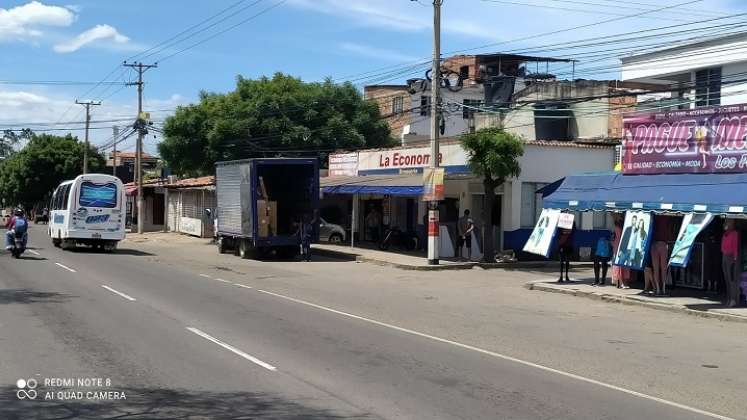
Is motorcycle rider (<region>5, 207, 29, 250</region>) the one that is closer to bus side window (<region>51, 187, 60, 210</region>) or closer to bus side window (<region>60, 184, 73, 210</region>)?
bus side window (<region>60, 184, 73, 210</region>)

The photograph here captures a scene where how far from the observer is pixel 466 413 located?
676 cm

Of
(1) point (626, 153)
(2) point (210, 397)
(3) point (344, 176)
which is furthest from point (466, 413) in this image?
(3) point (344, 176)

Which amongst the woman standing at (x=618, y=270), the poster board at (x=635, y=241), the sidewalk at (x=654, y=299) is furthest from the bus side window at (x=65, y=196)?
the poster board at (x=635, y=241)

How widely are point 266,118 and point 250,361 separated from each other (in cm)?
3212

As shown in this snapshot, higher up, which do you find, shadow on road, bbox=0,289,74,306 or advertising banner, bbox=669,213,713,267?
advertising banner, bbox=669,213,713,267

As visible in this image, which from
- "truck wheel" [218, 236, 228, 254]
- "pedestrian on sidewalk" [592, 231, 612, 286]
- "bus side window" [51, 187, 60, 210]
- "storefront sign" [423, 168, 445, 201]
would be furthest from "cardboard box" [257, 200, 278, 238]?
"pedestrian on sidewalk" [592, 231, 612, 286]

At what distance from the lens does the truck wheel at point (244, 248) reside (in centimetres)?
2907

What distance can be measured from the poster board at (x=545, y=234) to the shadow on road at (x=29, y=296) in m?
11.7

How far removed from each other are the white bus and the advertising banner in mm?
21319

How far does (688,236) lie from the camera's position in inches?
629

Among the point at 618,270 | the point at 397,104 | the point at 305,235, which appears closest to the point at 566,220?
the point at 618,270

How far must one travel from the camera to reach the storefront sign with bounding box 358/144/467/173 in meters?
29.0

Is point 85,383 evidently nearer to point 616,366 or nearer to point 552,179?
point 616,366

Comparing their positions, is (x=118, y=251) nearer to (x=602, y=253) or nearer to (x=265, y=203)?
(x=265, y=203)
